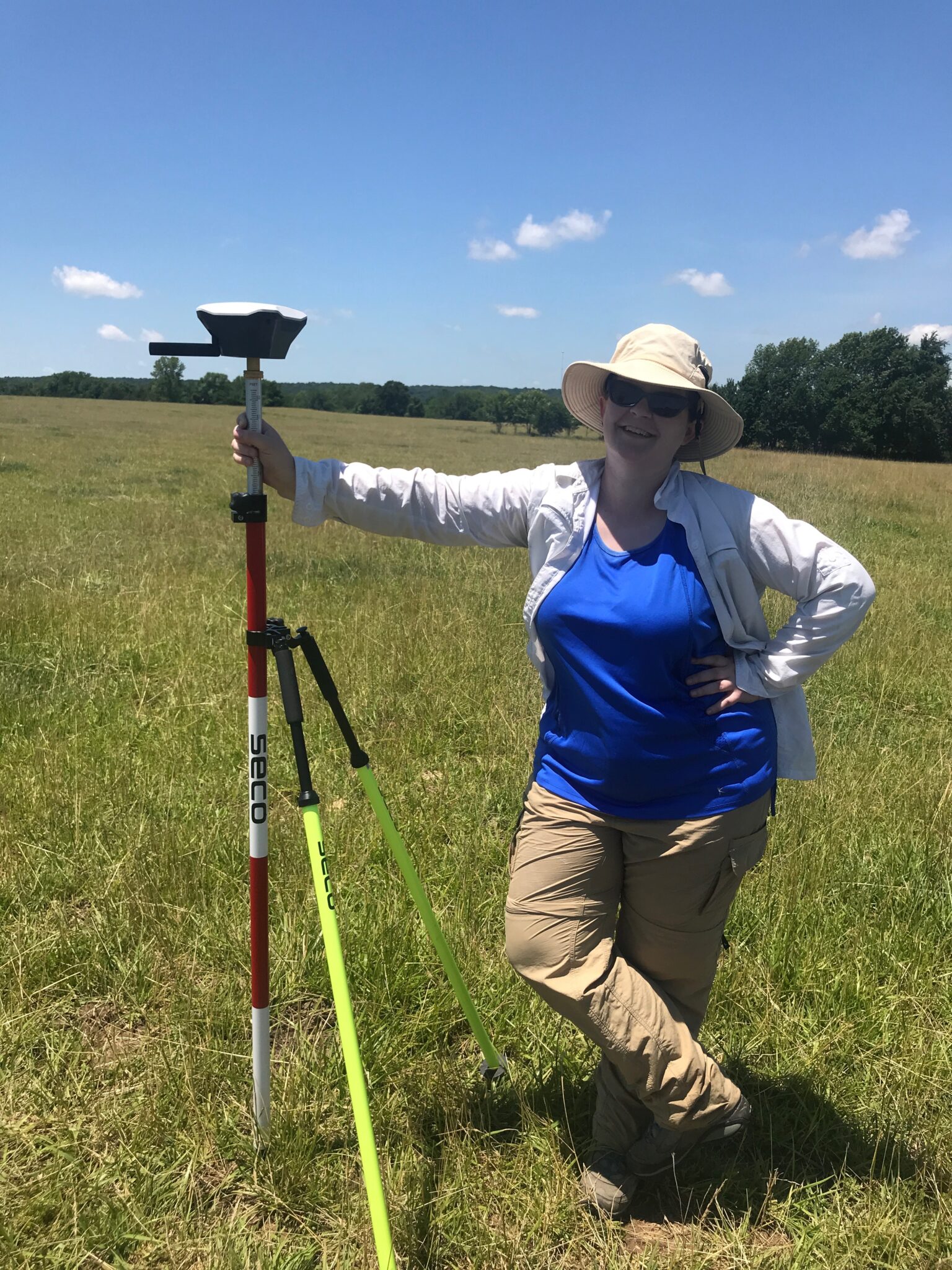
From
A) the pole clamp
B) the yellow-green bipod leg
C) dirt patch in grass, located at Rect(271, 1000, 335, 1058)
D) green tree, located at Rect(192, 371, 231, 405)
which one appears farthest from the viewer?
green tree, located at Rect(192, 371, 231, 405)

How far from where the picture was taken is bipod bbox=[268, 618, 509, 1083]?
6.75ft

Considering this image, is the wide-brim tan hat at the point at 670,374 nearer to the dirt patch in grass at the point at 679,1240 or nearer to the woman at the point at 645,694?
the woman at the point at 645,694

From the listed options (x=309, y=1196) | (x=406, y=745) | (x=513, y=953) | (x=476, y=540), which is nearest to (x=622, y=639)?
(x=476, y=540)

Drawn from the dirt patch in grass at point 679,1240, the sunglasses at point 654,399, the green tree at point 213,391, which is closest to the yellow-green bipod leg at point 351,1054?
the dirt patch in grass at point 679,1240

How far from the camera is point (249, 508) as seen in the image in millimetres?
1864

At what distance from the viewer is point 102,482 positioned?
53.2 ft

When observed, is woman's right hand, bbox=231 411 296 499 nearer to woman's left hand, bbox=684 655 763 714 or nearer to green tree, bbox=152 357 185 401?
woman's left hand, bbox=684 655 763 714

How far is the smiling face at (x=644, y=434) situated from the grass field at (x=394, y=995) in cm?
185

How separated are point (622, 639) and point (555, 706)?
32cm

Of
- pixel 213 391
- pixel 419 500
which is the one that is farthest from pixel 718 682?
pixel 213 391

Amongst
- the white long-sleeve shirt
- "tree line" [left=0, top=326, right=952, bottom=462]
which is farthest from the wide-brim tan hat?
"tree line" [left=0, top=326, right=952, bottom=462]

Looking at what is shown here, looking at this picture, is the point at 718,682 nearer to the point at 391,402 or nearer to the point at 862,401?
the point at 862,401

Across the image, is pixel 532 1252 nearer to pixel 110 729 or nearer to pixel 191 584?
pixel 110 729

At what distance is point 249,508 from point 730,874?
1.54 meters
